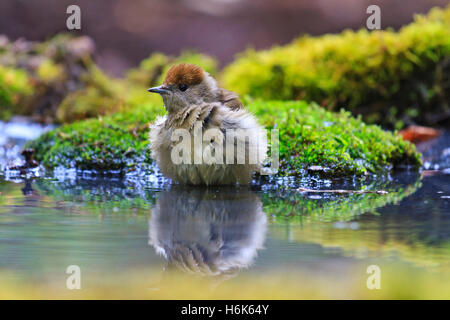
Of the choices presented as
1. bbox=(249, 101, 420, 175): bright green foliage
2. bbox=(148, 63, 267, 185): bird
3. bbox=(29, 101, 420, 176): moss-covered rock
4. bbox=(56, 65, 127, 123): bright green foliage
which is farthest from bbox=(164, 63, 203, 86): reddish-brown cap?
bbox=(56, 65, 127, 123): bright green foliage

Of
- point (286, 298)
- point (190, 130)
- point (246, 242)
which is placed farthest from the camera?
point (190, 130)

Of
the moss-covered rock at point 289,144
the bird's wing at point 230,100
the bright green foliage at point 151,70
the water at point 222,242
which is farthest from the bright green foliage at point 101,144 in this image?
the bright green foliage at point 151,70

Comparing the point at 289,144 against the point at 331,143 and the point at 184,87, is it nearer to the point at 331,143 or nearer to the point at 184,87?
the point at 331,143

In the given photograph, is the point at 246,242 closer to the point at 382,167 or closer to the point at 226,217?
the point at 226,217

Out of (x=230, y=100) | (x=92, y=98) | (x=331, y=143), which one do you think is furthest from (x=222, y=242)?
(x=92, y=98)

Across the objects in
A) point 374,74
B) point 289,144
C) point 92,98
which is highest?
point 374,74

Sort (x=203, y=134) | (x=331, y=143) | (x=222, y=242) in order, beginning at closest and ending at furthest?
(x=222, y=242), (x=203, y=134), (x=331, y=143)

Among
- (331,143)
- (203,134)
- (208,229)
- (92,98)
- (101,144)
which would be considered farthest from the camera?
(92,98)

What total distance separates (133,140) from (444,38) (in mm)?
4998

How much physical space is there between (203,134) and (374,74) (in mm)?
4704

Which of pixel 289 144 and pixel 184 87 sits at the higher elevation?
pixel 184 87

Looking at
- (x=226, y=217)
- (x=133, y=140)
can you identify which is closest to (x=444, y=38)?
(x=133, y=140)

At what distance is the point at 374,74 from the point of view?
24.6 feet

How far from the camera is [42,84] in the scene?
8.91 m
